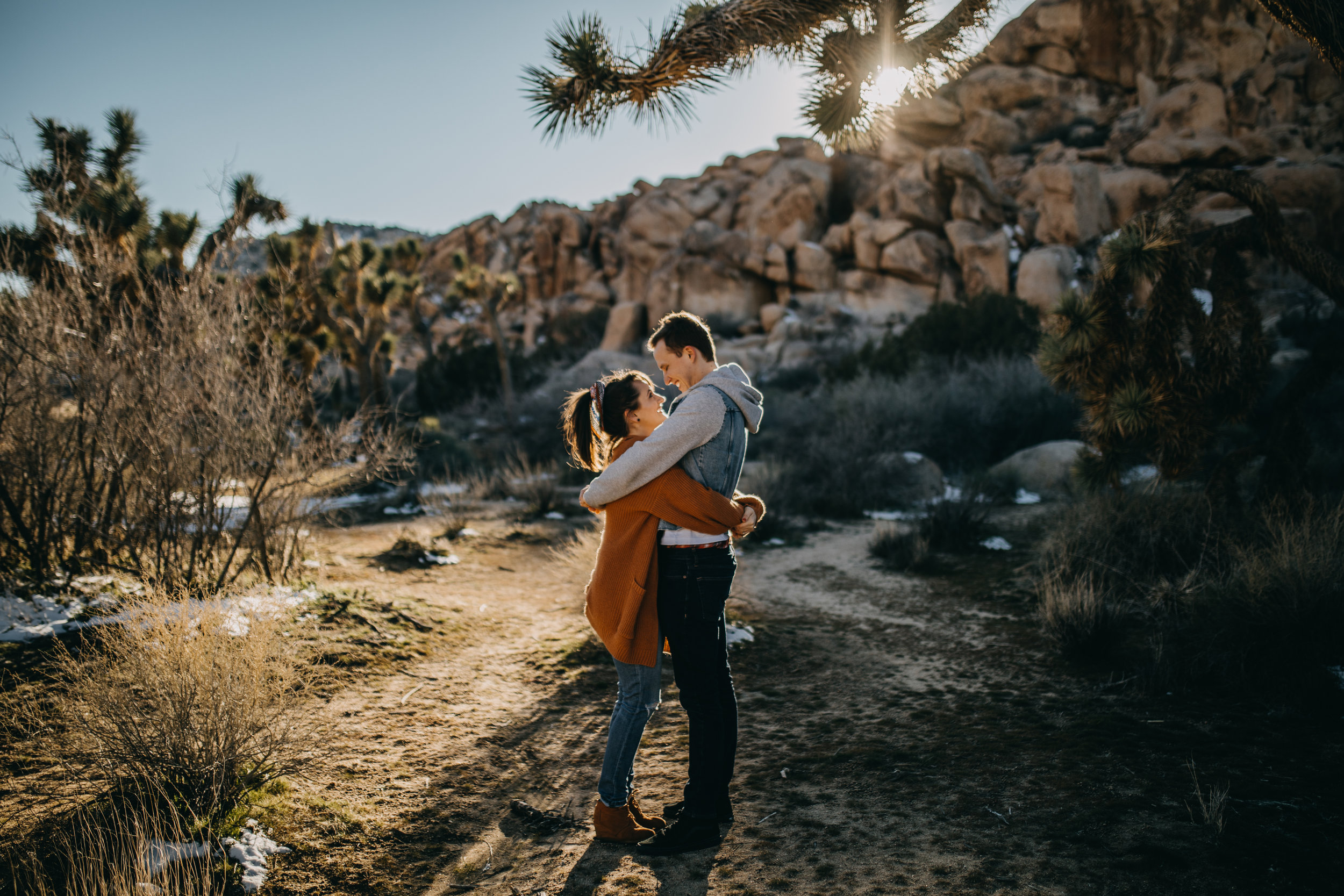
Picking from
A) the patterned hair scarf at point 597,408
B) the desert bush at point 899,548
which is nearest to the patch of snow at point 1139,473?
the desert bush at point 899,548

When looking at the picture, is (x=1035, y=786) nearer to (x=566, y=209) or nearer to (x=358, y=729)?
(x=358, y=729)

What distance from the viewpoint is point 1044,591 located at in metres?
5.57

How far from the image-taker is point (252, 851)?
2.41 meters

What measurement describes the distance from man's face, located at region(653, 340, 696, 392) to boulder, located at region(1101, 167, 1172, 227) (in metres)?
31.2

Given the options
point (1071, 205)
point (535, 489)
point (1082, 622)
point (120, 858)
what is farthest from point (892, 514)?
point (1071, 205)

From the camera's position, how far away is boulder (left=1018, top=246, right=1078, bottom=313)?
25.6 meters

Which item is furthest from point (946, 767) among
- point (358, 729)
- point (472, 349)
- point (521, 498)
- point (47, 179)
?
point (472, 349)

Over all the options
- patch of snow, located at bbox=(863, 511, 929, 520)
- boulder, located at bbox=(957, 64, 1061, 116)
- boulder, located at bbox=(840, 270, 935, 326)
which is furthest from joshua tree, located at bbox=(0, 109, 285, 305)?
boulder, located at bbox=(957, 64, 1061, 116)

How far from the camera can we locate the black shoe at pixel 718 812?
2.67m

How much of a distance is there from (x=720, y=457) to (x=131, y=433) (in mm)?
4180

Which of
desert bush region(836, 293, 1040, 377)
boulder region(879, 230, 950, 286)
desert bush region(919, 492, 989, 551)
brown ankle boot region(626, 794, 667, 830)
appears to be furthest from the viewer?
boulder region(879, 230, 950, 286)

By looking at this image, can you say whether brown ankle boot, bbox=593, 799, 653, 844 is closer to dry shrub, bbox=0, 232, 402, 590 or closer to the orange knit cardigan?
the orange knit cardigan

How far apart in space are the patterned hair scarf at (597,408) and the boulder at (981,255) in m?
27.9

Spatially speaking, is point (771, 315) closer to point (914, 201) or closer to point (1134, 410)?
point (914, 201)
